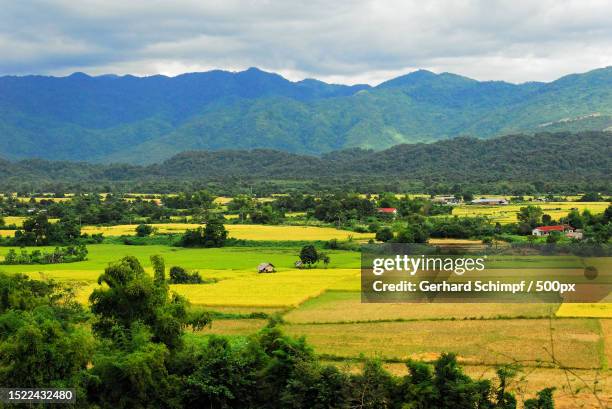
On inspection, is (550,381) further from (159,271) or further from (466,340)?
(159,271)

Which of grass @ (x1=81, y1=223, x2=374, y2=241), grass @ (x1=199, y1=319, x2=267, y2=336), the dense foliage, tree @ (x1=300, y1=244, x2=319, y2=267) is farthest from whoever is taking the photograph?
grass @ (x1=81, y1=223, x2=374, y2=241)

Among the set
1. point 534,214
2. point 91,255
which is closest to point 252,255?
point 91,255

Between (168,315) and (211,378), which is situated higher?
(168,315)

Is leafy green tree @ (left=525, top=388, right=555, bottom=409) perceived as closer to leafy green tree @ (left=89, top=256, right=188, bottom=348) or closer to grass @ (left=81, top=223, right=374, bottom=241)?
leafy green tree @ (left=89, top=256, right=188, bottom=348)

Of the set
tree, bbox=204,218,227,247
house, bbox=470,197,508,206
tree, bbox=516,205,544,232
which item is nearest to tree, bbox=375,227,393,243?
tree, bbox=516,205,544,232

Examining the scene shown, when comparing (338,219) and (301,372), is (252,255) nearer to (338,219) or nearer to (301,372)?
(338,219)

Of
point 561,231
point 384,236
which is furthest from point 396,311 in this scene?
point 561,231
